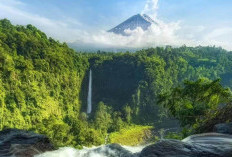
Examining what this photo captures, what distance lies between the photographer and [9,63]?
31875 mm

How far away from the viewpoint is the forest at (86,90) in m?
16.0

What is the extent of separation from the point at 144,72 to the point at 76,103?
1750cm

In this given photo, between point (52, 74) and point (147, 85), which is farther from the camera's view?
point (147, 85)

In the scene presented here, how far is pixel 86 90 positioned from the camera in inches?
2211

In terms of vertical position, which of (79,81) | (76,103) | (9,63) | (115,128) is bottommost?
(115,128)

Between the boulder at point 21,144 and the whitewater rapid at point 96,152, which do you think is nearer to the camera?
the boulder at point 21,144

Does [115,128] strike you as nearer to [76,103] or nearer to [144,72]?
[76,103]

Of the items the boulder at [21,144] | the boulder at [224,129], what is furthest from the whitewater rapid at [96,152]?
the boulder at [224,129]

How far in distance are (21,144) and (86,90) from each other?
50.4m

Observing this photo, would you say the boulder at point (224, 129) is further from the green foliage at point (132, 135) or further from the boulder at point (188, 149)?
the green foliage at point (132, 135)

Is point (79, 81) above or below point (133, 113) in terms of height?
above

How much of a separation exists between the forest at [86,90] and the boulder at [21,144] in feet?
17.5

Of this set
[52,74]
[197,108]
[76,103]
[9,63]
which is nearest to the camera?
[197,108]

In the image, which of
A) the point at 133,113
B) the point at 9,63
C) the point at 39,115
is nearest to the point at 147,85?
the point at 133,113
